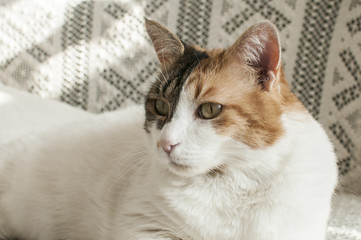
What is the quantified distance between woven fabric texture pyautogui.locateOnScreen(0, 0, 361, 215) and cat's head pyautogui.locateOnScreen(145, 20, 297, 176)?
29.5 inches

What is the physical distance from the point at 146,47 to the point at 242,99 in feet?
2.98

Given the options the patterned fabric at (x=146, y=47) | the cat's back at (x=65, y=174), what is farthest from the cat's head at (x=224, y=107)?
the patterned fabric at (x=146, y=47)

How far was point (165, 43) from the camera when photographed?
98 cm

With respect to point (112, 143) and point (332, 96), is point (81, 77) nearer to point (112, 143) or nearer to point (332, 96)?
point (112, 143)

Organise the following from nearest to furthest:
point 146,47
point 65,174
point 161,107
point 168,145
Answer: point 168,145 → point 161,107 → point 65,174 → point 146,47

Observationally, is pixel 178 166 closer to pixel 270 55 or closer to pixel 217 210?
pixel 217 210

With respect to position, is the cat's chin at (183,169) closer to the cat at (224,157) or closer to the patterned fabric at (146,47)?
the cat at (224,157)

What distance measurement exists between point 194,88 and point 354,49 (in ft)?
2.99

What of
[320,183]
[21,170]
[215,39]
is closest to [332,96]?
[215,39]

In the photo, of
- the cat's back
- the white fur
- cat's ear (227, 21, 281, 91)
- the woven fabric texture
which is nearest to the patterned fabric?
the woven fabric texture

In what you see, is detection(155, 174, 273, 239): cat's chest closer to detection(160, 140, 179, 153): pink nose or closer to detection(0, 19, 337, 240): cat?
detection(0, 19, 337, 240): cat

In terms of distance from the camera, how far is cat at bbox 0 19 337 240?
804 mm

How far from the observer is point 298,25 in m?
1.56

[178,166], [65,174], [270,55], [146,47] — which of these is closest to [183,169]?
[178,166]
